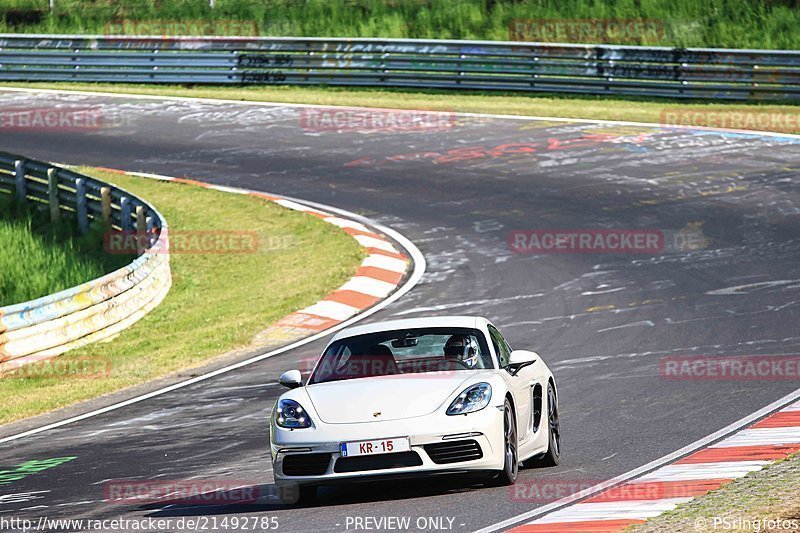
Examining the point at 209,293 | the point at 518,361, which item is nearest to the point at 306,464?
the point at 518,361

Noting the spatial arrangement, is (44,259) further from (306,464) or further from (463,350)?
(306,464)

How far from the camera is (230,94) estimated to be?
32.4m

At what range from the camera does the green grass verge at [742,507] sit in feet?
22.5

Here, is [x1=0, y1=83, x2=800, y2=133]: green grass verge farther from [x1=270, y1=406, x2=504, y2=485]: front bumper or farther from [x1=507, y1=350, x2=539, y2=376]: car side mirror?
[x1=270, y1=406, x2=504, y2=485]: front bumper

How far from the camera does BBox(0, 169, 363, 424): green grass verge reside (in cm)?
1441

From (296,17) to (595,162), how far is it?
15831 mm

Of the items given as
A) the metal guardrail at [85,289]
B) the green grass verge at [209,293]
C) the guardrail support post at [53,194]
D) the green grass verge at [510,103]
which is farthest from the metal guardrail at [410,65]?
the guardrail support post at [53,194]

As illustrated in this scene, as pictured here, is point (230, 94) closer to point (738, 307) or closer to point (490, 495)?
point (738, 307)

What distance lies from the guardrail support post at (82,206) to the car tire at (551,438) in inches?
559

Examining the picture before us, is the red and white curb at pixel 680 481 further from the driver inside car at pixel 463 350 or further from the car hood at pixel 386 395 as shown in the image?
the driver inside car at pixel 463 350

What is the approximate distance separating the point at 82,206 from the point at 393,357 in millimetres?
14359

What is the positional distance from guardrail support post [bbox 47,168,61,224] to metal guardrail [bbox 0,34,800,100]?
32.9 ft

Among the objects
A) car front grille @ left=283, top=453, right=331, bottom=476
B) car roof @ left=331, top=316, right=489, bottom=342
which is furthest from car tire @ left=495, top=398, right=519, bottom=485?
car front grille @ left=283, top=453, right=331, bottom=476

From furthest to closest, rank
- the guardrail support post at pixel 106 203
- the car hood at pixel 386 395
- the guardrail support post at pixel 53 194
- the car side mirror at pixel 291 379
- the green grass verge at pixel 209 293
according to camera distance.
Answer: the guardrail support post at pixel 53 194
the guardrail support post at pixel 106 203
the green grass verge at pixel 209 293
the car side mirror at pixel 291 379
the car hood at pixel 386 395
